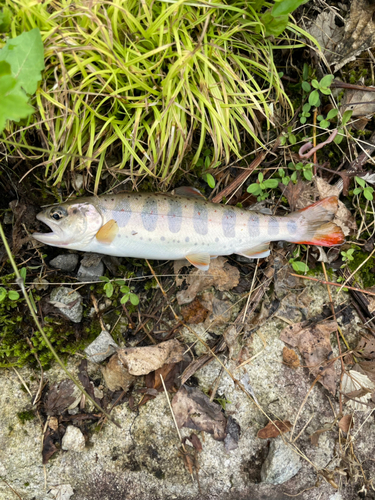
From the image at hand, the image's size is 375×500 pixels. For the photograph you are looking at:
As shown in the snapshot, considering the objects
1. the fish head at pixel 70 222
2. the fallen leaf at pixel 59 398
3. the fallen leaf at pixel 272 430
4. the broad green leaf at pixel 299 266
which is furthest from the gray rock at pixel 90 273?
the fallen leaf at pixel 272 430

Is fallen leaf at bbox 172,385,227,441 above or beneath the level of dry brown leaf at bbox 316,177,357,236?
beneath

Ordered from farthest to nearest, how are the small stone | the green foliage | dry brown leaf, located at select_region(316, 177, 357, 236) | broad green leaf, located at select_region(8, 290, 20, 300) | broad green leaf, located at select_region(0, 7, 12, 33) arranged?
1. dry brown leaf, located at select_region(316, 177, 357, 236)
2. the small stone
3. broad green leaf, located at select_region(8, 290, 20, 300)
4. broad green leaf, located at select_region(0, 7, 12, 33)
5. the green foliage

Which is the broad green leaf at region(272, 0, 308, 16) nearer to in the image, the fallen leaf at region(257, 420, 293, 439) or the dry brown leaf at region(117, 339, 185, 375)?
the dry brown leaf at region(117, 339, 185, 375)

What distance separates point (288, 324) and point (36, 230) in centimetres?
268

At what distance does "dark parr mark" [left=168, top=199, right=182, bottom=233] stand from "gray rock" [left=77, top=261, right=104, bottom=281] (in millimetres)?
836

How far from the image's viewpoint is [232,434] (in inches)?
122

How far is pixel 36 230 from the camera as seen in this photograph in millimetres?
3113

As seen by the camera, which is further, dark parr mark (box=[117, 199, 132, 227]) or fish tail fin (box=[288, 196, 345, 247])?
fish tail fin (box=[288, 196, 345, 247])

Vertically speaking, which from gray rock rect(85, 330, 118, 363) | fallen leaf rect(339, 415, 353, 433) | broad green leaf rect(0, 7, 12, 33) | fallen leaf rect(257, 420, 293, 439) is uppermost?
broad green leaf rect(0, 7, 12, 33)

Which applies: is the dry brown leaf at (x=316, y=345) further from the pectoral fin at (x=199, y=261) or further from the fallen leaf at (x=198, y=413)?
the pectoral fin at (x=199, y=261)

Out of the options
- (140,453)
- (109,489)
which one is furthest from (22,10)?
(109,489)

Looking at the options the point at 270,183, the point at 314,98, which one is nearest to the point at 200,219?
the point at 270,183

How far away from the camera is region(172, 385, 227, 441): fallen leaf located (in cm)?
307

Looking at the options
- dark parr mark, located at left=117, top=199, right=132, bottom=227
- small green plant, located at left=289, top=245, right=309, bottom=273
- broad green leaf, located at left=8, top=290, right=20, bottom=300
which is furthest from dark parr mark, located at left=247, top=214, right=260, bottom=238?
broad green leaf, located at left=8, top=290, right=20, bottom=300
